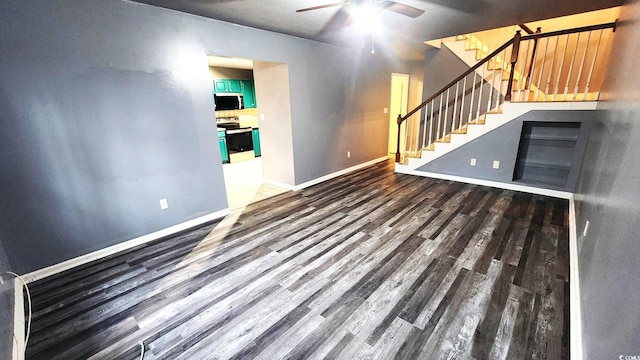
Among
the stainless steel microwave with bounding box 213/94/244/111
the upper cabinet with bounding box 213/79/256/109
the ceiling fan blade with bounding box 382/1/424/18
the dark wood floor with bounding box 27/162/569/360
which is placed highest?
the ceiling fan blade with bounding box 382/1/424/18

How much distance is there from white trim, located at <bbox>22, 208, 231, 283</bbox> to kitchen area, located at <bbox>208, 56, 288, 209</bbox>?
1.98m

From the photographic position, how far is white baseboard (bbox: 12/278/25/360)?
1523mm

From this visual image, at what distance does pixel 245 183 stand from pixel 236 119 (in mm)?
2986

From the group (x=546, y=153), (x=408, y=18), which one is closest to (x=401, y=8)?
(x=408, y=18)

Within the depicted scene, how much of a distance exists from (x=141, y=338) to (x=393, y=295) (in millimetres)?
1745

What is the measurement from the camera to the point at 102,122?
95.7 inches

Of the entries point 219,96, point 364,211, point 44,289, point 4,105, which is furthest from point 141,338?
point 219,96

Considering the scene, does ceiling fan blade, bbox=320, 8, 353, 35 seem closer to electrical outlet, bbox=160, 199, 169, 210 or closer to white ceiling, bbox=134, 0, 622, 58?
Result: white ceiling, bbox=134, 0, 622, 58

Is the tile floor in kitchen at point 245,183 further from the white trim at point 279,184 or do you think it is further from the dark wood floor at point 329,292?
the dark wood floor at point 329,292

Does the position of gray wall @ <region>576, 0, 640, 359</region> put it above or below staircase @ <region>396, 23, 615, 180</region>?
below

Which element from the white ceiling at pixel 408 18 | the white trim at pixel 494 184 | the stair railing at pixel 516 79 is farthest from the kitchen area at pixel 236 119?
the stair railing at pixel 516 79

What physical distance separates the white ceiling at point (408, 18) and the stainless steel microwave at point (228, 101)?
331cm

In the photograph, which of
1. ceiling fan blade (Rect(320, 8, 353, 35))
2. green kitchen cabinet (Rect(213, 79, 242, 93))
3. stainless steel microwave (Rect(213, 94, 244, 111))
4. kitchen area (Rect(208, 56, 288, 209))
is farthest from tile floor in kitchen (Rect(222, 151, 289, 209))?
ceiling fan blade (Rect(320, 8, 353, 35))

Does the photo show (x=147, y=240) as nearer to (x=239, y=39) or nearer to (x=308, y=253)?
(x=308, y=253)
